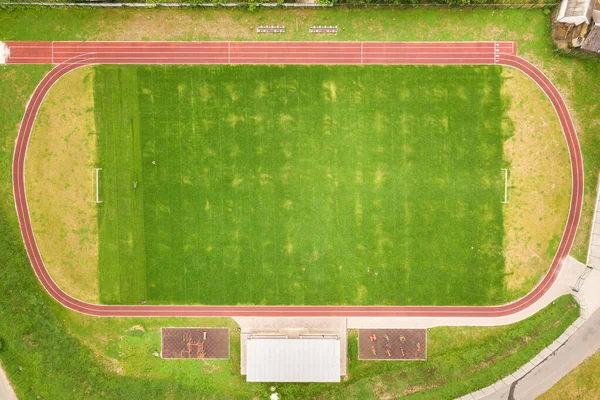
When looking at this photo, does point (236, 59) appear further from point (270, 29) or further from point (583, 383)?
point (583, 383)

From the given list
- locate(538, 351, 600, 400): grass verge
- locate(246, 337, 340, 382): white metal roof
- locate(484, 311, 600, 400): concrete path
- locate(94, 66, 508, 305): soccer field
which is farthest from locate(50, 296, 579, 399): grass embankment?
locate(538, 351, 600, 400): grass verge

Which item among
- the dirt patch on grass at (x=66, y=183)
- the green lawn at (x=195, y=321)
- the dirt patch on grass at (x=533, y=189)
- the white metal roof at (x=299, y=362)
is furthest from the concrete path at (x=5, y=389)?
the dirt patch on grass at (x=533, y=189)

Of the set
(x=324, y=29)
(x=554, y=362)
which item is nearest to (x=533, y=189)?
(x=554, y=362)

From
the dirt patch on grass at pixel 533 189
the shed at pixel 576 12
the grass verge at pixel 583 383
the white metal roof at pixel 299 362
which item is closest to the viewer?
the shed at pixel 576 12

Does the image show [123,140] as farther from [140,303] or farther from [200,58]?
[140,303]

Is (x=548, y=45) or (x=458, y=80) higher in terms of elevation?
(x=548, y=45)

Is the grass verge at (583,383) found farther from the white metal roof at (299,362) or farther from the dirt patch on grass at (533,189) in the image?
the white metal roof at (299,362)

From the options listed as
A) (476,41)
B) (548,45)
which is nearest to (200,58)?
(476,41)
